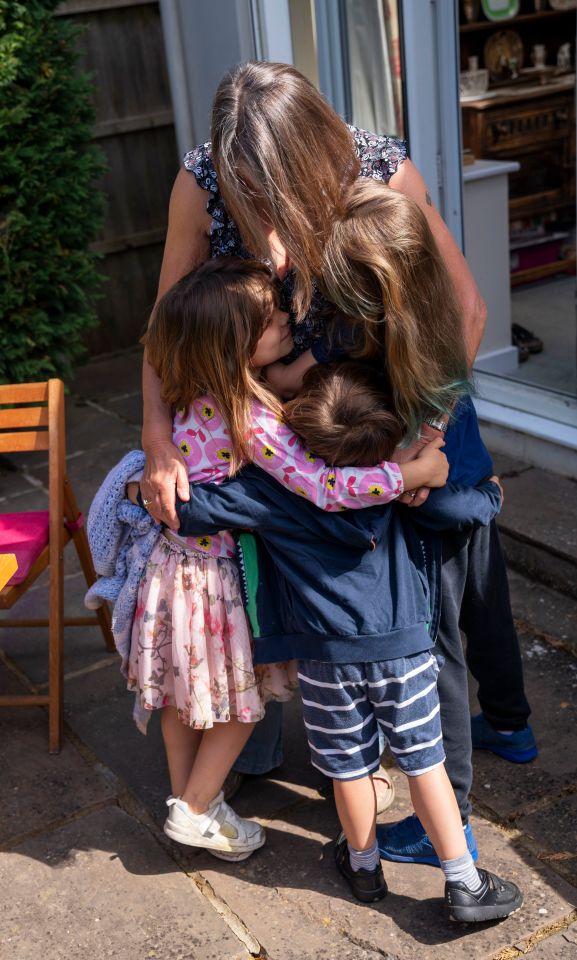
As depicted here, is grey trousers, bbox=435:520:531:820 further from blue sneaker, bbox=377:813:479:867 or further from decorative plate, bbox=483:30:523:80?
decorative plate, bbox=483:30:523:80

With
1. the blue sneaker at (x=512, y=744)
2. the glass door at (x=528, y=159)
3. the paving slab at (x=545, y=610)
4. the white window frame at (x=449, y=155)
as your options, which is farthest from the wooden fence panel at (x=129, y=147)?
the blue sneaker at (x=512, y=744)

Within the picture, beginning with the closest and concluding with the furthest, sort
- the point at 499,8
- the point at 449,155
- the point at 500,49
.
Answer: the point at 449,155 < the point at 499,8 < the point at 500,49

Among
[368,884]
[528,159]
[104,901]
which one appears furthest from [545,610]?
[528,159]

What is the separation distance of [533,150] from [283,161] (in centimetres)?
517

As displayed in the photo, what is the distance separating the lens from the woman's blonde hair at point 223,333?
6.76 ft

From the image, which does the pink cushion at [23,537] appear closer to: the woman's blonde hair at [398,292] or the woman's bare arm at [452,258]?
the woman's blonde hair at [398,292]

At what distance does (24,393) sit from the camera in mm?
3150

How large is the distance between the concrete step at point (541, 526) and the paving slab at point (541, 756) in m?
0.44

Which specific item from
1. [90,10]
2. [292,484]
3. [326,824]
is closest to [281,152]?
[292,484]

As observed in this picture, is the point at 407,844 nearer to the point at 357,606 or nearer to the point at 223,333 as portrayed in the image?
the point at 357,606

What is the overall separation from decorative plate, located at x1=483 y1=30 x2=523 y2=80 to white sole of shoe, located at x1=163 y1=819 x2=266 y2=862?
5.96 meters

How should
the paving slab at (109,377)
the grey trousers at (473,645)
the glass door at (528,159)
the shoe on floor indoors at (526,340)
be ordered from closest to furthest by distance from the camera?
the grey trousers at (473,645)
the glass door at (528,159)
the shoe on floor indoors at (526,340)
the paving slab at (109,377)

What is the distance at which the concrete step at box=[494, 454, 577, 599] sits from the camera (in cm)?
358

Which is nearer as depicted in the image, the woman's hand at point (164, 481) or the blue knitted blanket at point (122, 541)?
the woman's hand at point (164, 481)
